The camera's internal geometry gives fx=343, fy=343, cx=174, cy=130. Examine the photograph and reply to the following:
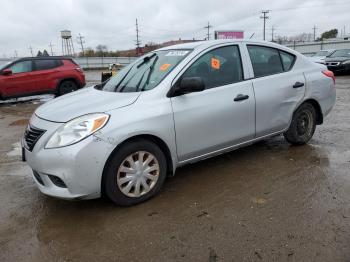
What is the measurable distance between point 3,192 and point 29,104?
27.9 feet

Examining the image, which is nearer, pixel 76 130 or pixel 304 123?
Result: pixel 76 130

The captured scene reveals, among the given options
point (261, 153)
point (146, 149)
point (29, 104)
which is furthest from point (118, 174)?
point (29, 104)

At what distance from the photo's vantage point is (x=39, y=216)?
3.40 m

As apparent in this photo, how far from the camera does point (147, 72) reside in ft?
13.5

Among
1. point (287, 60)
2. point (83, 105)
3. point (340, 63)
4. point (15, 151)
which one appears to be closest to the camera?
point (83, 105)

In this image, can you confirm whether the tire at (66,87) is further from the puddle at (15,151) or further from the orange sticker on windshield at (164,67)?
the orange sticker on windshield at (164,67)

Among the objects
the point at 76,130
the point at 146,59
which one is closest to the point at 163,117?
the point at 76,130

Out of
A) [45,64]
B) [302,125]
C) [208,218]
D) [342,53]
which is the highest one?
[342,53]

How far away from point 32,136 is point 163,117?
1328 millimetres

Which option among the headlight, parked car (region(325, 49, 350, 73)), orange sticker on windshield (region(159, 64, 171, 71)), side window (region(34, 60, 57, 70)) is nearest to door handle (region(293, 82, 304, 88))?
orange sticker on windshield (region(159, 64, 171, 71))

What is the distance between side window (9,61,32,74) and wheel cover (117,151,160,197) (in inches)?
386

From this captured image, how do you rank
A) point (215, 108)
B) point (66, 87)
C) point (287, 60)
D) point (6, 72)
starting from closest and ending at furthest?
1. point (215, 108)
2. point (287, 60)
3. point (6, 72)
4. point (66, 87)

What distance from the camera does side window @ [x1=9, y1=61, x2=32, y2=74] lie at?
38.0 ft

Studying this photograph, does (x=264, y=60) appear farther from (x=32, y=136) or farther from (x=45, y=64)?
(x=45, y=64)
